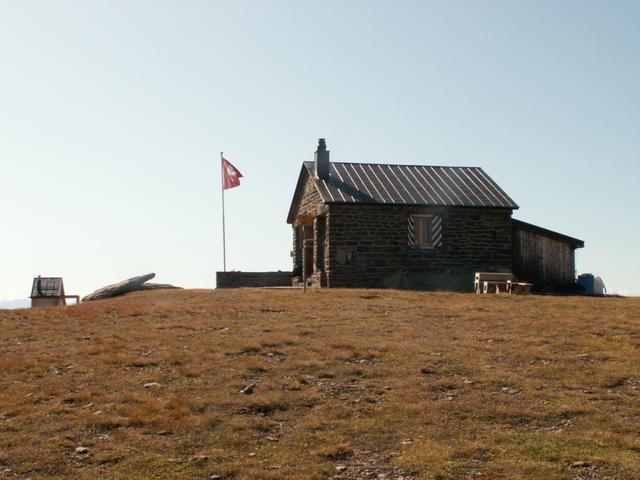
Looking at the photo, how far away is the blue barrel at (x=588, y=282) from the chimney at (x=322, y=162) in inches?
493

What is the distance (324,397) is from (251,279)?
79.7ft

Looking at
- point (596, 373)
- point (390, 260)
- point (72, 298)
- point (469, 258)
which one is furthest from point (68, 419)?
point (72, 298)

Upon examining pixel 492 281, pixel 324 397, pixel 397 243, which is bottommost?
pixel 324 397

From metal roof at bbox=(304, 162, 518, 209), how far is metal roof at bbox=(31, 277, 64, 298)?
13383 millimetres

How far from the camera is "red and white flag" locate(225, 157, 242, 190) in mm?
37303

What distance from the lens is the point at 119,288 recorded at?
35.2 metres

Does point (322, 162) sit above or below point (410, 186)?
above

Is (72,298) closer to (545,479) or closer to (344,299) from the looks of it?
(344,299)

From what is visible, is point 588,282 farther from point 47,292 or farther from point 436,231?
point 47,292

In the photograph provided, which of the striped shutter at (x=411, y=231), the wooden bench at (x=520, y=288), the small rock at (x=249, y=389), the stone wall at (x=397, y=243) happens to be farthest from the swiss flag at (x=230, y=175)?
the small rock at (x=249, y=389)

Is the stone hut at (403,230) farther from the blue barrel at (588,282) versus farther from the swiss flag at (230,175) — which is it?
the swiss flag at (230,175)

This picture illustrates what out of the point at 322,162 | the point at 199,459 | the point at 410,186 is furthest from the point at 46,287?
the point at 199,459

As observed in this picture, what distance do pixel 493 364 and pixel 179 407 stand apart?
6461mm

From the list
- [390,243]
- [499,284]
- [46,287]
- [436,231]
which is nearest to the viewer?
[499,284]
